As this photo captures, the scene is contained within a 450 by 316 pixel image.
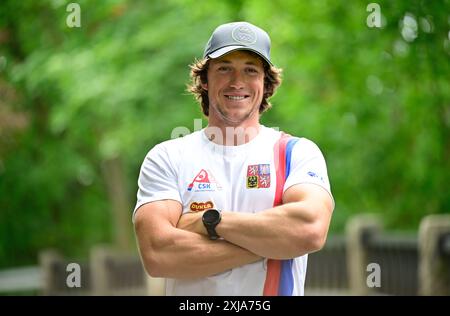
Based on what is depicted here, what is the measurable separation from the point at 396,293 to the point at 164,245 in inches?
249

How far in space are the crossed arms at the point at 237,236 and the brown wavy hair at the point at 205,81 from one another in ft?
1.70

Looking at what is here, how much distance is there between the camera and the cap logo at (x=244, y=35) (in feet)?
11.9

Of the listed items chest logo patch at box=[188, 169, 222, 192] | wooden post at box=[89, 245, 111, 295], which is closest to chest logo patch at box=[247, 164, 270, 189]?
chest logo patch at box=[188, 169, 222, 192]

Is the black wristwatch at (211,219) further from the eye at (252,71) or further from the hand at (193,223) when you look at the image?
the eye at (252,71)

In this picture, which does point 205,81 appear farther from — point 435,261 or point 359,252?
point 359,252

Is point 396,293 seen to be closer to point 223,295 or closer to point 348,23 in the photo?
point 348,23

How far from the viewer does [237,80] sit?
3.66 meters

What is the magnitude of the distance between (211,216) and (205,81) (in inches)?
26.7

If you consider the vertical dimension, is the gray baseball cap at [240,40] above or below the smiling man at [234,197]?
above

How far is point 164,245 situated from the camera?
361 centimetres

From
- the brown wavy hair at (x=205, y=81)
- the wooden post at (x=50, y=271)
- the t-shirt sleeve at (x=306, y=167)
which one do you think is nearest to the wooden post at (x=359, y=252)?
the wooden post at (x=50, y=271)

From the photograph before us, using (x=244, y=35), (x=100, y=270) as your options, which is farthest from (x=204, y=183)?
(x=100, y=270)

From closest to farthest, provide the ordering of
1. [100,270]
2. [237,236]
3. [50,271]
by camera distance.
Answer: [237,236] → [100,270] → [50,271]
